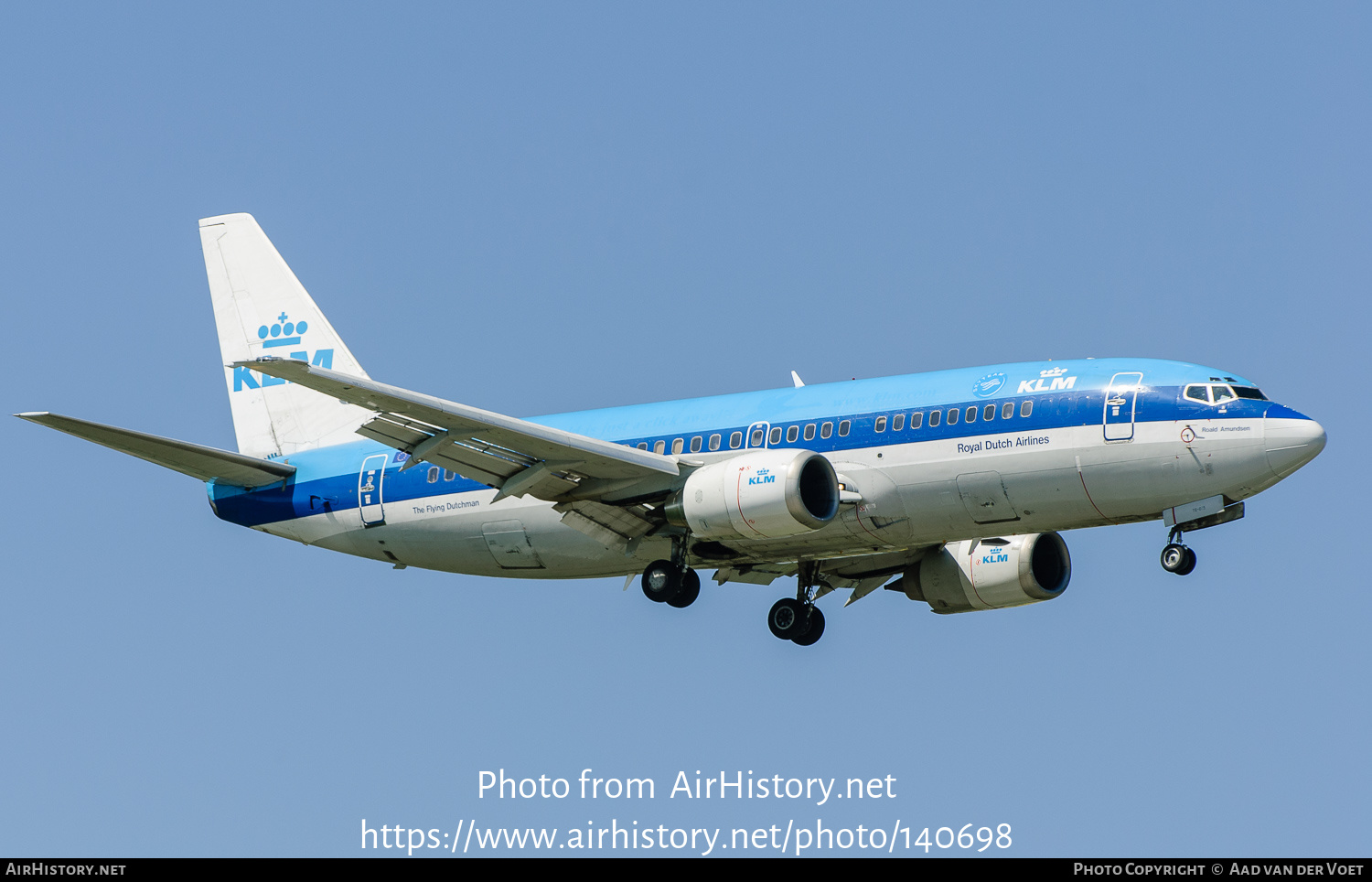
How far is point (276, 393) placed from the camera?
45781 mm

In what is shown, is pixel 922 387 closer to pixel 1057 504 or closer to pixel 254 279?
pixel 1057 504

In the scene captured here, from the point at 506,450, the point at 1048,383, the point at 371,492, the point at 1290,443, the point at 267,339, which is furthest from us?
the point at 267,339

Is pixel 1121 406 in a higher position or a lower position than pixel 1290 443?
higher

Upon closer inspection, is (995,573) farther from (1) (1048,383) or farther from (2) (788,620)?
(1) (1048,383)

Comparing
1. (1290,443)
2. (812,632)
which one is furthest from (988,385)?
(812,632)

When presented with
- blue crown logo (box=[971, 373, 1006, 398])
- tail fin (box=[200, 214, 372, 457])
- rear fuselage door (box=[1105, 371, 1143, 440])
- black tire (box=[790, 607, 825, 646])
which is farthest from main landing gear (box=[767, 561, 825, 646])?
tail fin (box=[200, 214, 372, 457])

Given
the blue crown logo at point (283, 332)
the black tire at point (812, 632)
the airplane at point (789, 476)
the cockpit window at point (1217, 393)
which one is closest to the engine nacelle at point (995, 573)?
the airplane at point (789, 476)

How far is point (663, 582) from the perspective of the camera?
125ft

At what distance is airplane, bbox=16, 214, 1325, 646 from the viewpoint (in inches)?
1348

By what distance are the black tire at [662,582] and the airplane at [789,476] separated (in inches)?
1.7

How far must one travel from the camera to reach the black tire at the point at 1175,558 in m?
34.2

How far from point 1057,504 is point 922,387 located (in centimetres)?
371

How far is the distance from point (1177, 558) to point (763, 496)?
8030 millimetres

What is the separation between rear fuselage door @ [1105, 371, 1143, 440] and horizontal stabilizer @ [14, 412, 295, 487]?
64.7 feet
